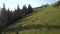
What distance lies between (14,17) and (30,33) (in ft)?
198

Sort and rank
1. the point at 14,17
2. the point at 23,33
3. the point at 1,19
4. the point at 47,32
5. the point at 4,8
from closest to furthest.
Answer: the point at 47,32 → the point at 23,33 → the point at 1,19 → the point at 14,17 → the point at 4,8

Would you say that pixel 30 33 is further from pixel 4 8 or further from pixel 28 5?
pixel 28 5

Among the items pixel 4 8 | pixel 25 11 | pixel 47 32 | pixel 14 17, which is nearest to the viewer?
pixel 47 32

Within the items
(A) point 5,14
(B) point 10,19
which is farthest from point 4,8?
(B) point 10,19

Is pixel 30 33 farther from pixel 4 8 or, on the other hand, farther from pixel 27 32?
pixel 4 8

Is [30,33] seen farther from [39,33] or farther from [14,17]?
[14,17]

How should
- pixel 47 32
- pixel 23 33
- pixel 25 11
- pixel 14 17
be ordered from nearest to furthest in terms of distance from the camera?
pixel 47 32 < pixel 23 33 < pixel 14 17 < pixel 25 11

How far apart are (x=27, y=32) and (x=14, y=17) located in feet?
191

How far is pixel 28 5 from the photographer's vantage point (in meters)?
161

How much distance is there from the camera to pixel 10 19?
111562mm

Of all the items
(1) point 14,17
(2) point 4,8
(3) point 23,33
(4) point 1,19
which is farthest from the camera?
(2) point 4,8

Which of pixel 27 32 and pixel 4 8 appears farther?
pixel 4 8

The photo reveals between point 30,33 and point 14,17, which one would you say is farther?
point 14,17

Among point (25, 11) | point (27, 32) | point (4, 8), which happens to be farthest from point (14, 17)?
point (27, 32)
